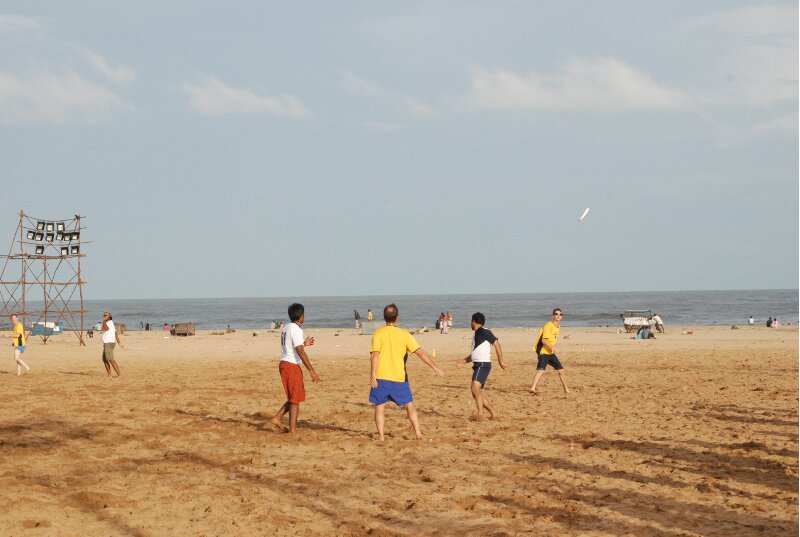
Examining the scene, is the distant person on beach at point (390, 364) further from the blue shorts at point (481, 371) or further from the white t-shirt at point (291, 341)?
the blue shorts at point (481, 371)

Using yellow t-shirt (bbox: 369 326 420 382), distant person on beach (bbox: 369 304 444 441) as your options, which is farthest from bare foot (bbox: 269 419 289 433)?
yellow t-shirt (bbox: 369 326 420 382)

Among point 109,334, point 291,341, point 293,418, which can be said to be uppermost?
point 291,341

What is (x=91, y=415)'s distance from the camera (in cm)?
1216

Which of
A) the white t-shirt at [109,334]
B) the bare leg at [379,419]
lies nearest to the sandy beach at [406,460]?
the bare leg at [379,419]

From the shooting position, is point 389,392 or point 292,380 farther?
point 292,380

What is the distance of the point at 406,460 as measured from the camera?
8797 mm

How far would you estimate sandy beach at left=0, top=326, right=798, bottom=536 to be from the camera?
6449mm

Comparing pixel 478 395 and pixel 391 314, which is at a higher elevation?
pixel 391 314

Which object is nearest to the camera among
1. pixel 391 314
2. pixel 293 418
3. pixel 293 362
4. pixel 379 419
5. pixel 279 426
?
pixel 391 314

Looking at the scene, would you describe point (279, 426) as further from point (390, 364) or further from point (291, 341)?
point (390, 364)

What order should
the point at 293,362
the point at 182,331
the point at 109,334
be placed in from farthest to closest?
the point at 182,331 → the point at 109,334 → the point at 293,362

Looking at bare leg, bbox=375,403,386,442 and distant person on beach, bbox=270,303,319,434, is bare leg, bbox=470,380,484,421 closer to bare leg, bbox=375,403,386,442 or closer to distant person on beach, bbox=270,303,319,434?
bare leg, bbox=375,403,386,442

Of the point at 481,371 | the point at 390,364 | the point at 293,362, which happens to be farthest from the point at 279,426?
the point at 481,371

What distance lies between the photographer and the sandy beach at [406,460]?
6449mm
